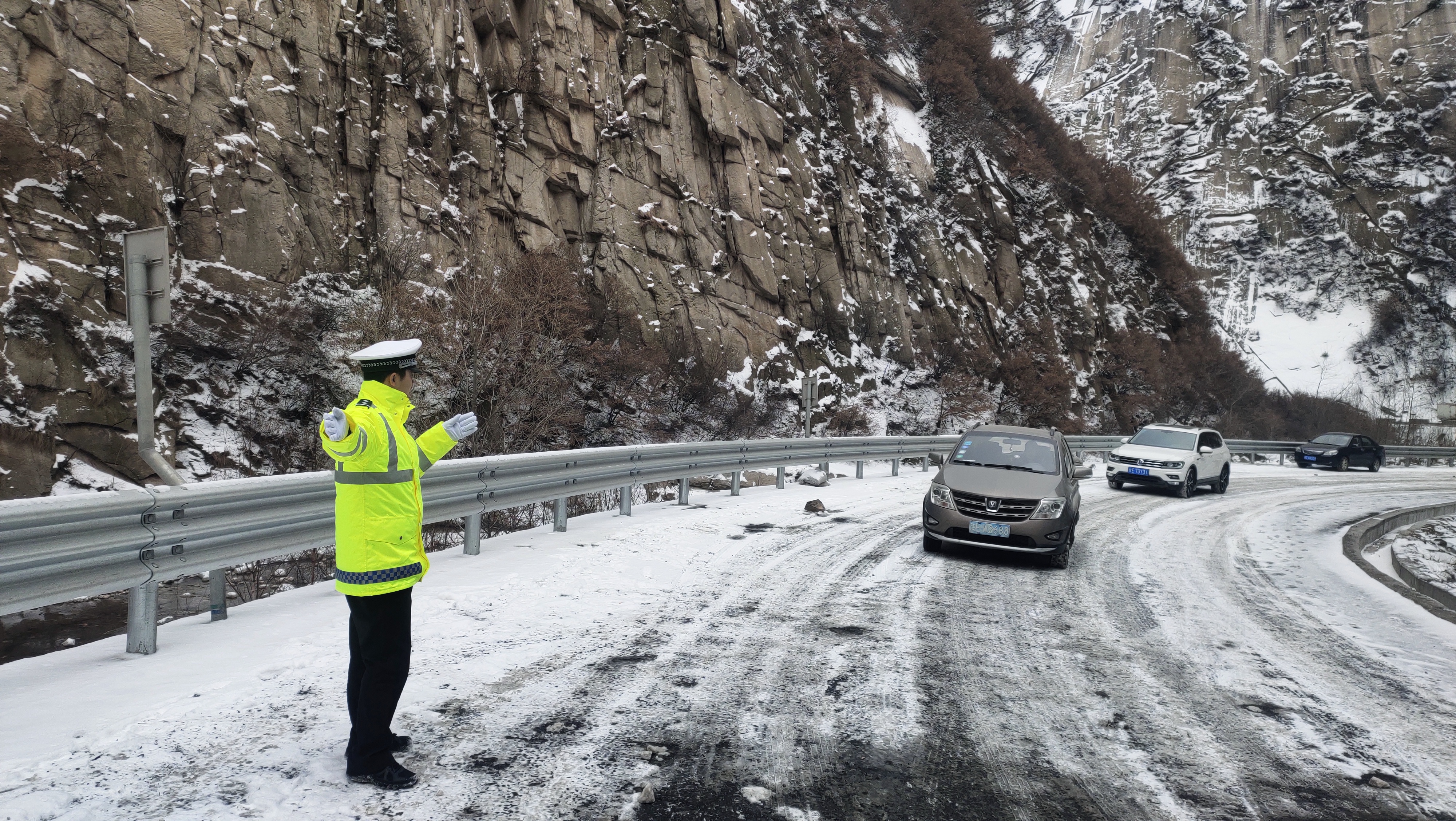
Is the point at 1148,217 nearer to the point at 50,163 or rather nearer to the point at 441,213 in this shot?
the point at 441,213

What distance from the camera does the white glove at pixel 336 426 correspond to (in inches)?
119

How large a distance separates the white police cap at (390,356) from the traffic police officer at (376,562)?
0.01 metres

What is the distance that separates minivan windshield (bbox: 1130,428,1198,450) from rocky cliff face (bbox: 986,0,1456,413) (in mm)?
47616

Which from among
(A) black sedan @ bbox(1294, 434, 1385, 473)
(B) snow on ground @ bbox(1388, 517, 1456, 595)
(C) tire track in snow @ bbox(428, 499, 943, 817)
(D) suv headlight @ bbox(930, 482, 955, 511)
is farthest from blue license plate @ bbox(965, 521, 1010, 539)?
(A) black sedan @ bbox(1294, 434, 1385, 473)

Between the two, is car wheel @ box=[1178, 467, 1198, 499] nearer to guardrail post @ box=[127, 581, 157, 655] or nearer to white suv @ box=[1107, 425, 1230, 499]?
white suv @ box=[1107, 425, 1230, 499]

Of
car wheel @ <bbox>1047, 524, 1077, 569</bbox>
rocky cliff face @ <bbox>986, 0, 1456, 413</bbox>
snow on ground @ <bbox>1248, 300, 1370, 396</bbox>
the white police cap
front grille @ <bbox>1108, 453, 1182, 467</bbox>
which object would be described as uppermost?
rocky cliff face @ <bbox>986, 0, 1456, 413</bbox>

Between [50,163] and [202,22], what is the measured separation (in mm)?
5236

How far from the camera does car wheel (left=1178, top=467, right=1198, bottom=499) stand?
1662 centimetres

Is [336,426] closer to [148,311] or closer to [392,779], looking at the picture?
[392,779]

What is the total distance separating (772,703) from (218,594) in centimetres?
384

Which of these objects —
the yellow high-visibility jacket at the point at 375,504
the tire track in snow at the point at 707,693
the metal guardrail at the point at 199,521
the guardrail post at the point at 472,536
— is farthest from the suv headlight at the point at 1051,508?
the yellow high-visibility jacket at the point at 375,504

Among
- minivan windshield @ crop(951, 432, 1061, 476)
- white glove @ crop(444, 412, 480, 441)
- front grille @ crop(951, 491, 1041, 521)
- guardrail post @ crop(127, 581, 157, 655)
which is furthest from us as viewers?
minivan windshield @ crop(951, 432, 1061, 476)

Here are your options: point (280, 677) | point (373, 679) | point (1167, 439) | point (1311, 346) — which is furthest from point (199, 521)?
point (1311, 346)

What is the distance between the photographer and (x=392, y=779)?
10.6 ft
